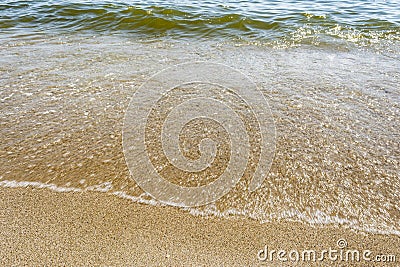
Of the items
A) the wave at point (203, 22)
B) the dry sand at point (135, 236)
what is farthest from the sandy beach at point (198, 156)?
the wave at point (203, 22)

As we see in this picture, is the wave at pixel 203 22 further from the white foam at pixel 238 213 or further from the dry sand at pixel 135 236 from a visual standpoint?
the dry sand at pixel 135 236

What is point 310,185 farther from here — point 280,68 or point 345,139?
point 280,68

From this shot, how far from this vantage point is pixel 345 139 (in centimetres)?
309

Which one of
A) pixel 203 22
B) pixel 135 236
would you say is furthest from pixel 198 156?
pixel 203 22


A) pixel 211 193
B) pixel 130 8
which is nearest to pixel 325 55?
pixel 211 193

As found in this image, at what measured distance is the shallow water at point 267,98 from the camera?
244 cm

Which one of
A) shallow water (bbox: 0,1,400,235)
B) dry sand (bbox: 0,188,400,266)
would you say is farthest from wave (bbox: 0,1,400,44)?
dry sand (bbox: 0,188,400,266)

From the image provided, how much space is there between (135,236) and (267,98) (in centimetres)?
247

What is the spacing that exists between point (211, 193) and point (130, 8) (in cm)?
773

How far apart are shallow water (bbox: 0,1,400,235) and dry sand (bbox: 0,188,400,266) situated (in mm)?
109

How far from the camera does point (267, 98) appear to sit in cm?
394

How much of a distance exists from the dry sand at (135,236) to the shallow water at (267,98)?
0.36ft

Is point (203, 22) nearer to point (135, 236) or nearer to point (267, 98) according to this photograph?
point (267, 98)

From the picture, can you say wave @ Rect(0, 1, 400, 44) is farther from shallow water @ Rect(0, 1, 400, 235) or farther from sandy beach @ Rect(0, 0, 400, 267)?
sandy beach @ Rect(0, 0, 400, 267)
